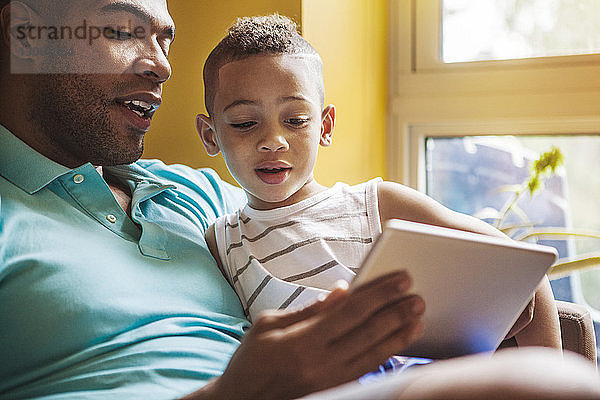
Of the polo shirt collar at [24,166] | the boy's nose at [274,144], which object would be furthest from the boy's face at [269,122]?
the polo shirt collar at [24,166]

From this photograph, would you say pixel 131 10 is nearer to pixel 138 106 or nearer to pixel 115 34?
pixel 115 34

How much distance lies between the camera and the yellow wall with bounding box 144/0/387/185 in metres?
1.66

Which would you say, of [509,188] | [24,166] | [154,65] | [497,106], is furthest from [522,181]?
[24,166]

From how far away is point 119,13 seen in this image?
115cm

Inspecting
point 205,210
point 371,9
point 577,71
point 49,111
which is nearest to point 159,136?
point 205,210

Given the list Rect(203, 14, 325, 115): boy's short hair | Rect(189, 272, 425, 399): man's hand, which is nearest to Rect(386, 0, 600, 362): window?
Rect(203, 14, 325, 115): boy's short hair

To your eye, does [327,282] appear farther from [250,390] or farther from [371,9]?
[371,9]

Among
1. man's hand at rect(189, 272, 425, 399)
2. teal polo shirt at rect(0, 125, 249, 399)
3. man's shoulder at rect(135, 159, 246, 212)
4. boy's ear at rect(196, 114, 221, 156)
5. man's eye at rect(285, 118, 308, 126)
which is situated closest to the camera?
man's hand at rect(189, 272, 425, 399)

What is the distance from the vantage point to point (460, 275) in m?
0.80

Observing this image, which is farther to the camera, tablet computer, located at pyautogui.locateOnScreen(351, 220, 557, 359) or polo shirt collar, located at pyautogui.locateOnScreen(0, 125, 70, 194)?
polo shirt collar, located at pyautogui.locateOnScreen(0, 125, 70, 194)

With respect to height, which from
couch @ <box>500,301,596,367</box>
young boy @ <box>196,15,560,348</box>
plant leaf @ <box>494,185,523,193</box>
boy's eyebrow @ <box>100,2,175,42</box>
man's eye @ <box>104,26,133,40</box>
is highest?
boy's eyebrow @ <box>100,2,175,42</box>

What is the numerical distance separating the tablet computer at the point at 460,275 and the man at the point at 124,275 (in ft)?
0.14

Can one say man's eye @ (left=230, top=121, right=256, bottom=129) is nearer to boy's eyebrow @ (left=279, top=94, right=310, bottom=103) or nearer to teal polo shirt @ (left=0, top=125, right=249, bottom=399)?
boy's eyebrow @ (left=279, top=94, right=310, bottom=103)

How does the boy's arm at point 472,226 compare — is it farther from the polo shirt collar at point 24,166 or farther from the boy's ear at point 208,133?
the polo shirt collar at point 24,166
